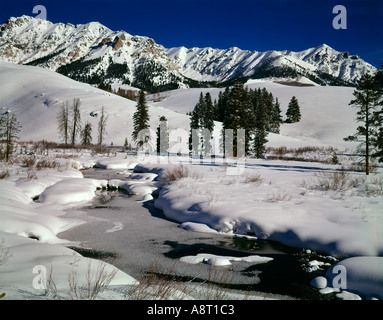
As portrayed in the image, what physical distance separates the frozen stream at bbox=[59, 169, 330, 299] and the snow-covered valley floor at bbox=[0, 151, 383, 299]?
21 cm

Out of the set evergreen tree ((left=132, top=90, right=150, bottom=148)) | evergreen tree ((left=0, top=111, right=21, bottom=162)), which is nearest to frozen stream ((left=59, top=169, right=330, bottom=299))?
evergreen tree ((left=0, top=111, right=21, bottom=162))

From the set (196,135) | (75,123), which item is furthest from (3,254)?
(75,123)

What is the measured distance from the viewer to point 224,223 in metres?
7.55

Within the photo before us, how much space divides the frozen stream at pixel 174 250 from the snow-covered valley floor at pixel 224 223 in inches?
8.3

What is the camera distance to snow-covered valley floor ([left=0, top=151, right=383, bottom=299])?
402 cm

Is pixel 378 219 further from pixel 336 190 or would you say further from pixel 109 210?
pixel 109 210

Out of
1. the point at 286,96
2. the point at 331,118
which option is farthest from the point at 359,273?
the point at 286,96

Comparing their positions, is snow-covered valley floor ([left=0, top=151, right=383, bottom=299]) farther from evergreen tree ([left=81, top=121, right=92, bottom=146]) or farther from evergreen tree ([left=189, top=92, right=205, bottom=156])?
evergreen tree ([left=81, top=121, right=92, bottom=146])

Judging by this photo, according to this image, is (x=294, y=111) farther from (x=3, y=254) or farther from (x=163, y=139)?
(x=3, y=254)

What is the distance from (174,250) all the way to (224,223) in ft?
7.13

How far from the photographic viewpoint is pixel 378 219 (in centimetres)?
664
